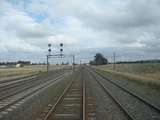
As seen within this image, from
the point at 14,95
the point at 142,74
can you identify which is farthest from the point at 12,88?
the point at 142,74

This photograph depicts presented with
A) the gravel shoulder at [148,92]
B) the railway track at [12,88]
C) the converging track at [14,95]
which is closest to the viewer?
the converging track at [14,95]

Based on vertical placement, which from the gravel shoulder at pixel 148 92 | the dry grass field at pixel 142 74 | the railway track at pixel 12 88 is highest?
the dry grass field at pixel 142 74

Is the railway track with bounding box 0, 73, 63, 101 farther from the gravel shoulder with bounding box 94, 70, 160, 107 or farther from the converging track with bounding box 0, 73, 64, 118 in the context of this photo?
the gravel shoulder with bounding box 94, 70, 160, 107

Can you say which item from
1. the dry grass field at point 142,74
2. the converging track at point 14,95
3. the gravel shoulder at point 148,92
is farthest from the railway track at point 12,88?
the dry grass field at point 142,74

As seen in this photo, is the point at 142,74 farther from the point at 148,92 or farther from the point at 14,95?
the point at 14,95

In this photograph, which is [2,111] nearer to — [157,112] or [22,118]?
[22,118]

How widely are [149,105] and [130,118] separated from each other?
4.12 metres

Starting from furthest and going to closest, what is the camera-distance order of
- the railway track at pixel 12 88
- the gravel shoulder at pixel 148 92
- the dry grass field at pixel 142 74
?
1. the dry grass field at pixel 142 74
2. the railway track at pixel 12 88
3. the gravel shoulder at pixel 148 92

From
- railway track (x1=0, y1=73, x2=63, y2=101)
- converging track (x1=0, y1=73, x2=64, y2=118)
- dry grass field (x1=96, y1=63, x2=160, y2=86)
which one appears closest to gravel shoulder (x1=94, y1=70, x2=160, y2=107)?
dry grass field (x1=96, y1=63, x2=160, y2=86)

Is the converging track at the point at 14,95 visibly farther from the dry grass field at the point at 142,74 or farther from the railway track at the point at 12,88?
the dry grass field at the point at 142,74

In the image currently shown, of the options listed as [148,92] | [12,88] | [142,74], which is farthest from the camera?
[142,74]

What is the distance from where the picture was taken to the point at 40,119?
10.6 m

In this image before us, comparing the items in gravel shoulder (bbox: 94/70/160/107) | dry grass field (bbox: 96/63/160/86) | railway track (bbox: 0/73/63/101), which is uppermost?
dry grass field (bbox: 96/63/160/86)

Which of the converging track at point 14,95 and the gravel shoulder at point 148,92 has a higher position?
the gravel shoulder at point 148,92
